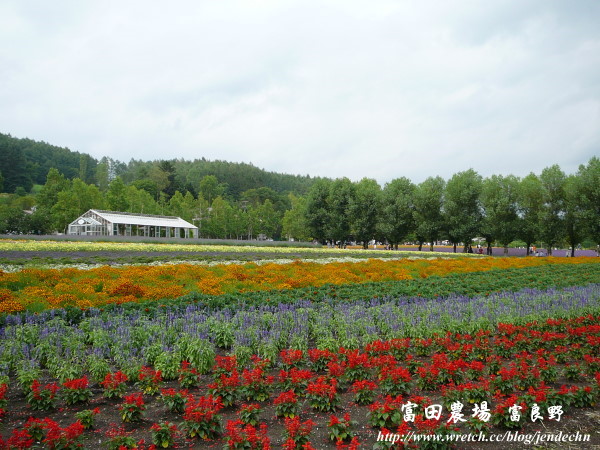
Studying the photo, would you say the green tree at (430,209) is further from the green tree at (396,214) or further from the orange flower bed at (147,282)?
the orange flower bed at (147,282)

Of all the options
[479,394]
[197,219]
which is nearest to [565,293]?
[479,394]

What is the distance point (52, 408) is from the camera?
539cm

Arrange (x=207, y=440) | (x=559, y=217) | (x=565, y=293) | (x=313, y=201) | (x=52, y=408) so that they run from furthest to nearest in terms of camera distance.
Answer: (x=313, y=201)
(x=559, y=217)
(x=565, y=293)
(x=52, y=408)
(x=207, y=440)

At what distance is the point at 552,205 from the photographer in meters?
49.2

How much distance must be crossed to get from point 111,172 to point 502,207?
520 ft

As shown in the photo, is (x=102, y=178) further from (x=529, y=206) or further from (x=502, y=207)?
(x=529, y=206)

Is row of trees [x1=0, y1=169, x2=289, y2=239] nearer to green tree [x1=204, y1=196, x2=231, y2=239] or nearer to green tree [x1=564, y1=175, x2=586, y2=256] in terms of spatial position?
green tree [x1=204, y1=196, x2=231, y2=239]

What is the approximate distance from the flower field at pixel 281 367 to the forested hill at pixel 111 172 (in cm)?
10328

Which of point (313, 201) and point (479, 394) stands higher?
point (313, 201)

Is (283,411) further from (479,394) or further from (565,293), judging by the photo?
(565,293)

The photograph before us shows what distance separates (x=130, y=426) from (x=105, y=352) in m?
2.58

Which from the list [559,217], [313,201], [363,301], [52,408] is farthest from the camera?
[313,201]

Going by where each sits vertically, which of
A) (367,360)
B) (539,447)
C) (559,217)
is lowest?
(539,447)

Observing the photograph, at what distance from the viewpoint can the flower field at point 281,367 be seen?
475 centimetres
